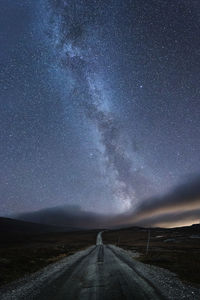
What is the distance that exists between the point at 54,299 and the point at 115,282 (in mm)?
4980

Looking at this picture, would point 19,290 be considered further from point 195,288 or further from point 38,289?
point 195,288

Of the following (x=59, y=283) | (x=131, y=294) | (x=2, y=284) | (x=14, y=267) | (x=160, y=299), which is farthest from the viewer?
(x=14, y=267)

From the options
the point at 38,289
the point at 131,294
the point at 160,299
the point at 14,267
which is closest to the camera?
the point at 160,299

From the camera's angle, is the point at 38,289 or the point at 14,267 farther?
the point at 14,267

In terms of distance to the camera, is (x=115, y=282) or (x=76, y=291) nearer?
(x=76, y=291)

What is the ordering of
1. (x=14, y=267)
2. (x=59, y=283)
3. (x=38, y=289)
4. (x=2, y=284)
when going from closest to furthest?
(x=38, y=289), (x=59, y=283), (x=2, y=284), (x=14, y=267)

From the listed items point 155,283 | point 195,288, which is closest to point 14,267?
point 155,283

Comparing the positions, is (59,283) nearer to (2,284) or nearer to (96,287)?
(96,287)

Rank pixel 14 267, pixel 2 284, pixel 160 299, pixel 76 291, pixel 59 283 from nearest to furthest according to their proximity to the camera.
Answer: pixel 160 299
pixel 76 291
pixel 59 283
pixel 2 284
pixel 14 267

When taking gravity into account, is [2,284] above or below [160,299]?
below

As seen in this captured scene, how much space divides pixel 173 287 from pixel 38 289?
8.40 meters

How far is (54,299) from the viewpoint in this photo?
11.8 meters

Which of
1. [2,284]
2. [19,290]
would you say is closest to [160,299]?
[19,290]

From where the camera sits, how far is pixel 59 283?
16.0 meters
